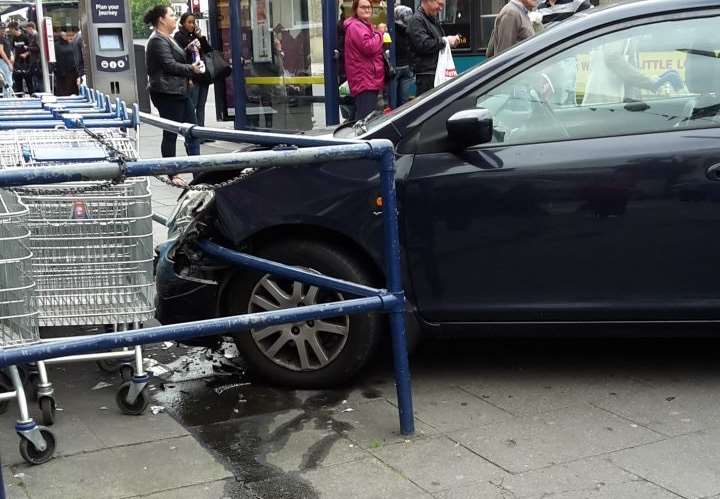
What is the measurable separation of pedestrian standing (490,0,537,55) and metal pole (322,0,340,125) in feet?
10.00

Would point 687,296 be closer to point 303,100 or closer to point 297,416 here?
point 297,416

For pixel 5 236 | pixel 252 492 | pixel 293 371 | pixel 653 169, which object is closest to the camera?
pixel 252 492

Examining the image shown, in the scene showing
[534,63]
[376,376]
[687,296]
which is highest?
[534,63]

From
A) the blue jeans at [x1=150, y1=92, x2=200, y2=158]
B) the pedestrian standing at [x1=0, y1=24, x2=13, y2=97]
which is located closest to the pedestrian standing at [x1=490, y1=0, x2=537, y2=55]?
the blue jeans at [x1=150, y1=92, x2=200, y2=158]

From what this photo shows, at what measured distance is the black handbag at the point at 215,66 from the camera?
12.4 meters

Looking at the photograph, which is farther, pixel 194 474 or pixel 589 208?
pixel 589 208

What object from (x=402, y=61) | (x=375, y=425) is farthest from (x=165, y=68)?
(x=375, y=425)

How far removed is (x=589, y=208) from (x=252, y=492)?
6.43ft

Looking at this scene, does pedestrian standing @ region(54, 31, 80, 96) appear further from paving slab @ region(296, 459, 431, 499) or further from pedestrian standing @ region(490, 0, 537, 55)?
paving slab @ region(296, 459, 431, 499)

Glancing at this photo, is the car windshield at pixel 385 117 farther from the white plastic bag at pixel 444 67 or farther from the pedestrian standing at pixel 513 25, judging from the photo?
the white plastic bag at pixel 444 67

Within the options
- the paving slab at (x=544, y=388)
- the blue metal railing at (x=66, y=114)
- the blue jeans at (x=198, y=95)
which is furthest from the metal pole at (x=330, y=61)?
the paving slab at (x=544, y=388)

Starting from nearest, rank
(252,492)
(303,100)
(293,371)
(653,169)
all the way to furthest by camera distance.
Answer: (252,492)
(653,169)
(293,371)
(303,100)

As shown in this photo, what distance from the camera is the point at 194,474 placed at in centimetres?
Result: 381

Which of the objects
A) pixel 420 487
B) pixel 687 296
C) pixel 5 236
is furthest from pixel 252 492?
pixel 687 296
